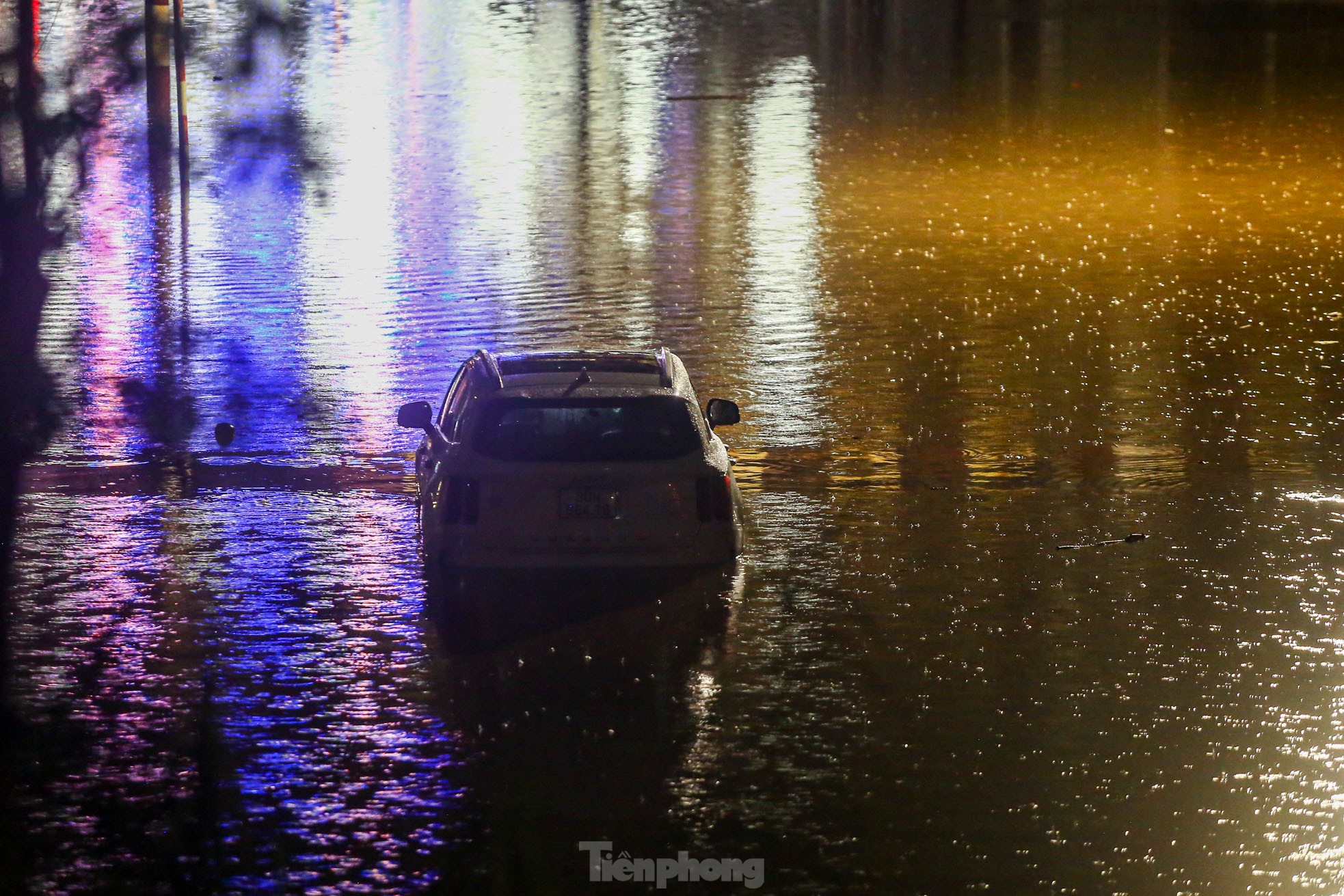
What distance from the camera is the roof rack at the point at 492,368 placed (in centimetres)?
1157

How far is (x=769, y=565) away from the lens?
11.9 metres

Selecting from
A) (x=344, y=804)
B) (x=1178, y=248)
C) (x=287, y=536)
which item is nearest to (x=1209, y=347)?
(x=1178, y=248)

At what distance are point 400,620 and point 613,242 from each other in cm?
1422

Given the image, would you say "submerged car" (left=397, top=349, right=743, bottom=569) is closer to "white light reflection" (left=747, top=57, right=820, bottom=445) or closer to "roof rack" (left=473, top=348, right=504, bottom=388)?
"roof rack" (left=473, top=348, right=504, bottom=388)

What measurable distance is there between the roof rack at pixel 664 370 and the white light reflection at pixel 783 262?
3.26m

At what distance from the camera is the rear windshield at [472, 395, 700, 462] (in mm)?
11188

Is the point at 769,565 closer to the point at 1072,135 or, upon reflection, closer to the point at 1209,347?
the point at 1209,347

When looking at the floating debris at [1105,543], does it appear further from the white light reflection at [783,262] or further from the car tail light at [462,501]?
the car tail light at [462,501]

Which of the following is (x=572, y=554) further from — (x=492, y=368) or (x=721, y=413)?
(x=721, y=413)

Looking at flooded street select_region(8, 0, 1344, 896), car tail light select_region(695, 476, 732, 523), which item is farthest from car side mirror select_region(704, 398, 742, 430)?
car tail light select_region(695, 476, 732, 523)

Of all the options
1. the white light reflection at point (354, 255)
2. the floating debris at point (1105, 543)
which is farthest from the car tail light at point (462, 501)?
the floating debris at point (1105, 543)

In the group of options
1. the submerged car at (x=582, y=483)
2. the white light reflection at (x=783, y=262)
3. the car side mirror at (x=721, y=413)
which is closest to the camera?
the submerged car at (x=582, y=483)

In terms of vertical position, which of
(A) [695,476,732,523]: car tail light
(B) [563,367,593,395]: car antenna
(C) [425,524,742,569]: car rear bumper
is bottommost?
(C) [425,524,742,569]: car rear bumper

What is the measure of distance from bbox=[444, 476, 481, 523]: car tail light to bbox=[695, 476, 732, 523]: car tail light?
1.20 metres
